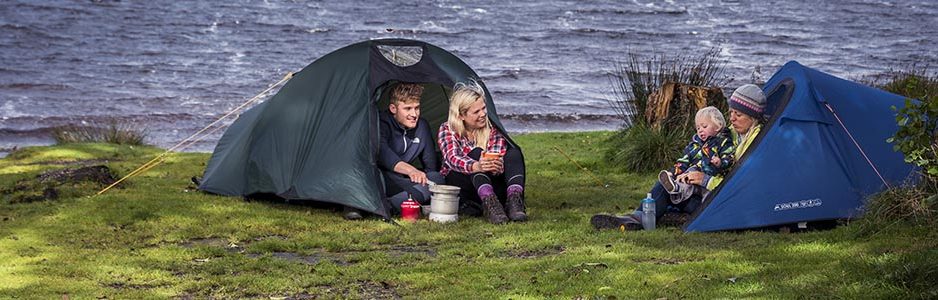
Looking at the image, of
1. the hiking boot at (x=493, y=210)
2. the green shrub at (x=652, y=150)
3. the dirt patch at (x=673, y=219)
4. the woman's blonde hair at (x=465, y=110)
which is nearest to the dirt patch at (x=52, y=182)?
the woman's blonde hair at (x=465, y=110)

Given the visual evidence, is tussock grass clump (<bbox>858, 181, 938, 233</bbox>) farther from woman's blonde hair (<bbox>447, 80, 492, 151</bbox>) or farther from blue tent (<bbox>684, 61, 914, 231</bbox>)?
woman's blonde hair (<bbox>447, 80, 492, 151</bbox>)

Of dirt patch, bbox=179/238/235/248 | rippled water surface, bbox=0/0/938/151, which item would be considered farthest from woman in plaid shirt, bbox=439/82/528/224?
rippled water surface, bbox=0/0/938/151

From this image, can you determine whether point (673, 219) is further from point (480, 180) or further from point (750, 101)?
point (480, 180)

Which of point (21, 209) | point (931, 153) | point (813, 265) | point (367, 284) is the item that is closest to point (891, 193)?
point (931, 153)

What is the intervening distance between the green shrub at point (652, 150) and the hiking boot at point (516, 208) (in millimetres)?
3106

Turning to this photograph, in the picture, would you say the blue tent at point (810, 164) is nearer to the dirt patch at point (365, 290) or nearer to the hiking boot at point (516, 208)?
the hiking boot at point (516, 208)

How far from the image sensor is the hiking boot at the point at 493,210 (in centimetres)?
939

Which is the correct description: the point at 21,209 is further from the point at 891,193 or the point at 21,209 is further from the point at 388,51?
the point at 891,193

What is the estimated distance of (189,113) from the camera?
70.4ft

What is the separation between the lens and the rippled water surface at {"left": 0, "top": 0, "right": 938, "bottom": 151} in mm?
22266

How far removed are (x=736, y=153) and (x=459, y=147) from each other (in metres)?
2.13

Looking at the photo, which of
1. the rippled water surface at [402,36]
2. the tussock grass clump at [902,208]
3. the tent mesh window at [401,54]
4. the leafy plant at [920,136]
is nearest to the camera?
the leafy plant at [920,136]

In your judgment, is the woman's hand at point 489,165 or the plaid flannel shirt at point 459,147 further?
the plaid flannel shirt at point 459,147

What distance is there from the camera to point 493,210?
9461mm
